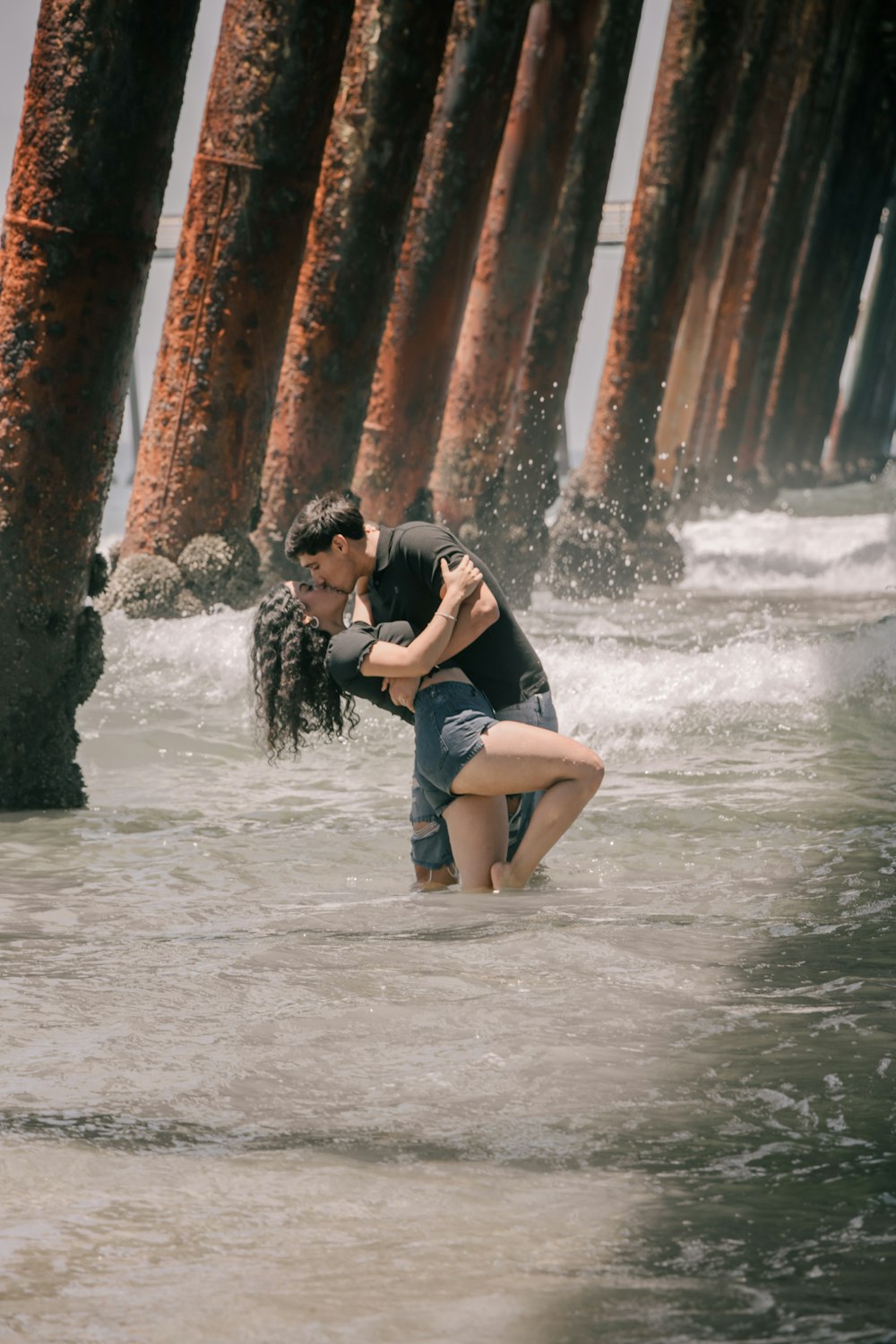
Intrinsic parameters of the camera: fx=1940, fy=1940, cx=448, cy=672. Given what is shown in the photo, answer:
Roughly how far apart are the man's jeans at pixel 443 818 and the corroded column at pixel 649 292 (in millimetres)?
10100

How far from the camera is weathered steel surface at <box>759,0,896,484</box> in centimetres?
2484

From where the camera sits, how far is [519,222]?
12750 mm

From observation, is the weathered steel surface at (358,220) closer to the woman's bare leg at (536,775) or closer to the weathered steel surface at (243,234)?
the weathered steel surface at (243,234)

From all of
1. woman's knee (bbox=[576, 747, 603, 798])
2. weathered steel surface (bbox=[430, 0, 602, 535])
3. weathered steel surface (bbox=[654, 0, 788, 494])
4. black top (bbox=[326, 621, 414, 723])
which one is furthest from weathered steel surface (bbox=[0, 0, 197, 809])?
weathered steel surface (bbox=[654, 0, 788, 494])

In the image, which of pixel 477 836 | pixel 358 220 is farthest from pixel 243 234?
pixel 477 836

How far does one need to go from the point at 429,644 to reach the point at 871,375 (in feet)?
116

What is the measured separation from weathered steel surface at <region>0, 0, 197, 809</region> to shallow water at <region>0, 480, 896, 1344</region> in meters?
0.91

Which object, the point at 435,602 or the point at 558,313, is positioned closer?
the point at 435,602

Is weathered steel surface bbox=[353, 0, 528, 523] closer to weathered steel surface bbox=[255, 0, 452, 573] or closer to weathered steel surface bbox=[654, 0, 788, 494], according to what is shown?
weathered steel surface bbox=[255, 0, 452, 573]

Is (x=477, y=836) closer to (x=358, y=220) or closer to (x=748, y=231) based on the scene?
(x=358, y=220)

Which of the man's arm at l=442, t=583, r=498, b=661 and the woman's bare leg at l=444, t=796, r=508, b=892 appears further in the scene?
the woman's bare leg at l=444, t=796, r=508, b=892

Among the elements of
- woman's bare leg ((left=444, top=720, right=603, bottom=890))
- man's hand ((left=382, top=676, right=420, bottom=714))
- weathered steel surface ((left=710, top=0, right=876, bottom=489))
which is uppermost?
weathered steel surface ((left=710, top=0, right=876, bottom=489))

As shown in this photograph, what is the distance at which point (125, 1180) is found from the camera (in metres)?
3.13

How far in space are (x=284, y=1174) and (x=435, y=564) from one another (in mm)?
2048
